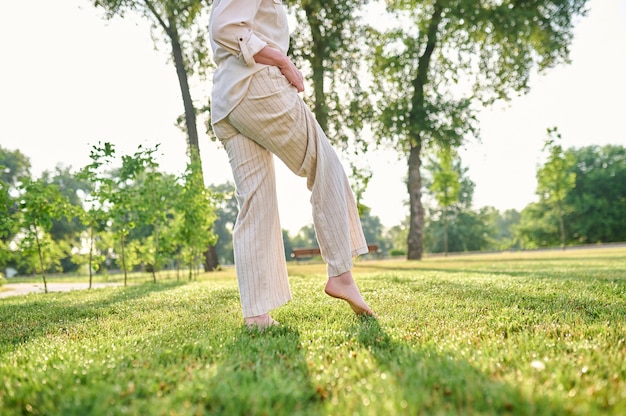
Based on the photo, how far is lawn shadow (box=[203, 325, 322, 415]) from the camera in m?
1.17

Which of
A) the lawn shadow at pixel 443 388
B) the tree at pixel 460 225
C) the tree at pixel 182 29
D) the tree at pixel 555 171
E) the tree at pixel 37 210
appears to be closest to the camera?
the lawn shadow at pixel 443 388

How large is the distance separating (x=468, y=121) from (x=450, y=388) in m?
16.3

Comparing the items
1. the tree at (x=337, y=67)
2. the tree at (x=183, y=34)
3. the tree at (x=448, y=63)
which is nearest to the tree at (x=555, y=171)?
the tree at (x=448, y=63)

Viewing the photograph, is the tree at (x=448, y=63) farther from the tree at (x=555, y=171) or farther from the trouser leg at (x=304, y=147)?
the trouser leg at (x=304, y=147)

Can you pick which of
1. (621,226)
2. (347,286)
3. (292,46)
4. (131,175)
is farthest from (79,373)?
(621,226)

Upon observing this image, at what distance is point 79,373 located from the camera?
1.50 metres

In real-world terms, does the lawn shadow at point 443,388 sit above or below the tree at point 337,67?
below

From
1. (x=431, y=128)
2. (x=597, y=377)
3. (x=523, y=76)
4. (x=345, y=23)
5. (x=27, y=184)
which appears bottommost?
(x=597, y=377)

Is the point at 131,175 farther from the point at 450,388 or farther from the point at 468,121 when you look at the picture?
the point at 468,121

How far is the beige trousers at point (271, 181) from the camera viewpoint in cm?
239

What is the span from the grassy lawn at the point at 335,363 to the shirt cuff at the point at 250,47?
1336mm

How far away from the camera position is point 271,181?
2562 mm

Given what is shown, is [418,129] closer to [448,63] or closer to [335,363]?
[448,63]

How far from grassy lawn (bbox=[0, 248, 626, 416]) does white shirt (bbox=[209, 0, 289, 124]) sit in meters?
1.19
